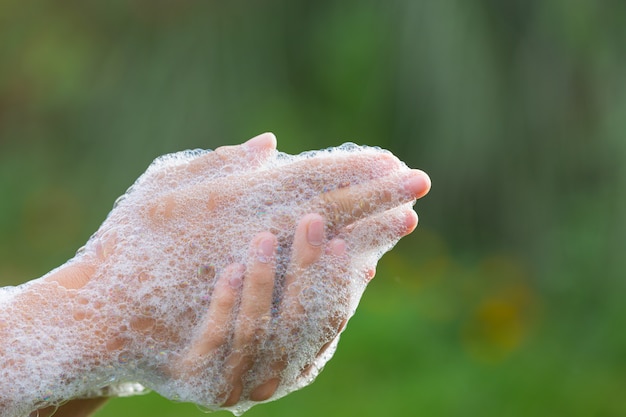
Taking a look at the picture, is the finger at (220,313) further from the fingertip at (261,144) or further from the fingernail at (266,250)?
the fingertip at (261,144)

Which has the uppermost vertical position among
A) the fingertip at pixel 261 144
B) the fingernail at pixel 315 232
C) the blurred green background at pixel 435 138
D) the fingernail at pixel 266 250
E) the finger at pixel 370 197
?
the fingertip at pixel 261 144

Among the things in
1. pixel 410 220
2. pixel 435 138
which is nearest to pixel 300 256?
pixel 410 220

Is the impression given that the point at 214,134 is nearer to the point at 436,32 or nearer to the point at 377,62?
A: the point at 377,62

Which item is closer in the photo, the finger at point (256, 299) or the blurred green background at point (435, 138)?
the finger at point (256, 299)

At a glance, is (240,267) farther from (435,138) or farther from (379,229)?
(435,138)

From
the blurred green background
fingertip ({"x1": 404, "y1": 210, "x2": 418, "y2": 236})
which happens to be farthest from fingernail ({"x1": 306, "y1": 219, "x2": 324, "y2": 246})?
the blurred green background

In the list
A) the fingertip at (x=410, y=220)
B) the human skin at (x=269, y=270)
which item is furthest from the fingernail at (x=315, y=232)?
the fingertip at (x=410, y=220)

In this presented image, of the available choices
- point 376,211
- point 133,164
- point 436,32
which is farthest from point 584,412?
point 133,164
